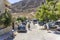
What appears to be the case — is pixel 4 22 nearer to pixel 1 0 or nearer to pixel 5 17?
pixel 5 17

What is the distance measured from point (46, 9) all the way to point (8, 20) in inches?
590

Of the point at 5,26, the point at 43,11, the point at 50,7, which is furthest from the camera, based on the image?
the point at 43,11

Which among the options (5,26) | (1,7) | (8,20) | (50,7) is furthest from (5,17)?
(50,7)

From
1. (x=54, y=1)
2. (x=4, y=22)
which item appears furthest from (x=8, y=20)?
(x=54, y=1)

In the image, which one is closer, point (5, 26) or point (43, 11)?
Answer: point (5, 26)

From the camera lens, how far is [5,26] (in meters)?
35.3

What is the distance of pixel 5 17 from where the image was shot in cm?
3234

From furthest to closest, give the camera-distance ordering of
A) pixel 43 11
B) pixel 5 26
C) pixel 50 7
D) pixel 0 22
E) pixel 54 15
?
1. pixel 43 11
2. pixel 50 7
3. pixel 54 15
4. pixel 5 26
5. pixel 0 22

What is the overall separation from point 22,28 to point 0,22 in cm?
804

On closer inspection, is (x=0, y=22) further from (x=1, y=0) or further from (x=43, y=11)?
(x=43, y=11)

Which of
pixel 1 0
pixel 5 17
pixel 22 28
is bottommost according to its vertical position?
pixel 22 28

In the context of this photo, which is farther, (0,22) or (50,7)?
(50,7)

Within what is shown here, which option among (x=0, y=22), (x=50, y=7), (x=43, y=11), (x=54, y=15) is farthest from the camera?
(x=43, y=11)

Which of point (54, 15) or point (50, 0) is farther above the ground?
point (50, 0)
